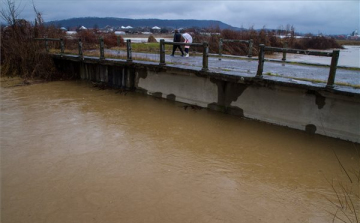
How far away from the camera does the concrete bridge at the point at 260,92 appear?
654 cm

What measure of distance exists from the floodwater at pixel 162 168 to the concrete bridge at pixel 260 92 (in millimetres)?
350

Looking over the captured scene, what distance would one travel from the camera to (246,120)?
320 inches

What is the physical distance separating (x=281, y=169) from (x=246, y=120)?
2732 mm

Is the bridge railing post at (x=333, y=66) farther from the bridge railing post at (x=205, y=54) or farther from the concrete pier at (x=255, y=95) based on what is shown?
the bridge railing post at (x=205, y=54)

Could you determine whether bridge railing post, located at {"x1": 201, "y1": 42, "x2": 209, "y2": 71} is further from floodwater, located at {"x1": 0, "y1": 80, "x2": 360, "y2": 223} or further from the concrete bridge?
floodwater, located at {"x1": 0, "y1": 80, "x2": 360, "y2": 223}

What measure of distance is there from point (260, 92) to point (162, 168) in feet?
12.4

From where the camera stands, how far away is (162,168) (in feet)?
18.2

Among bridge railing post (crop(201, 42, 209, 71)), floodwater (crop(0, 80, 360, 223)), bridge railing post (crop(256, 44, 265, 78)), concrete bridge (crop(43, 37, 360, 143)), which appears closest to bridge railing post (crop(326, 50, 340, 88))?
concrete bridge (crop(43, 37, 360, 143))

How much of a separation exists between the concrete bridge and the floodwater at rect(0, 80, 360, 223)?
0.35 m

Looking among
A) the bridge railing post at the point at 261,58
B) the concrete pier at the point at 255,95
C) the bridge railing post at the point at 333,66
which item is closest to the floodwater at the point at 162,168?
the concrete pier at the point at 255,95

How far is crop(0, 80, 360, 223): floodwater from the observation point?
4.25 meters

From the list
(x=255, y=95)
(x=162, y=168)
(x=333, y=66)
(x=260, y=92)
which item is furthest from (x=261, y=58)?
(x=162, y=168)

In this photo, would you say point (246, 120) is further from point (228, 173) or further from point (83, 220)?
point (83, 220)

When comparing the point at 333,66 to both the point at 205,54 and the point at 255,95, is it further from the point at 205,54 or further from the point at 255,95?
the point at 205,54
